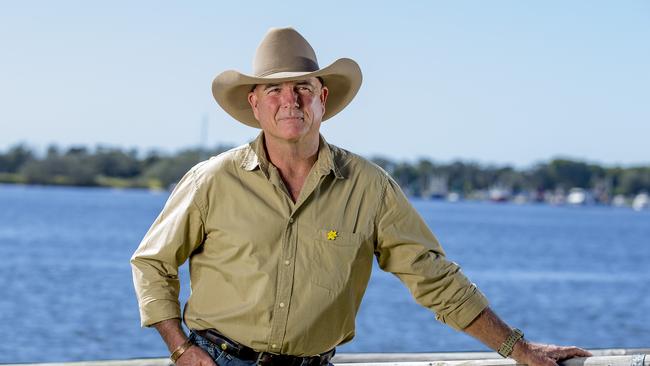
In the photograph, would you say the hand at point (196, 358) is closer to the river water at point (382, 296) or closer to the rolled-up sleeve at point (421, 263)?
the rolled-up sleeve at point (421, 263)

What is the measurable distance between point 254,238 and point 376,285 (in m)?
40.6

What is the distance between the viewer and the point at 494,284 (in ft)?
150

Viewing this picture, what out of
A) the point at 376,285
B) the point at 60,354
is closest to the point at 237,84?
the point at 60,354

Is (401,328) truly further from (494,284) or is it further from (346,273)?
(346,273)

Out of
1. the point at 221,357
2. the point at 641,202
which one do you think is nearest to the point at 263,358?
the point at 221,357

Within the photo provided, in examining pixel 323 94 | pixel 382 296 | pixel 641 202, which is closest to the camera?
pixel 323 94

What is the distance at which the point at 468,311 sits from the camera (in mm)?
3652

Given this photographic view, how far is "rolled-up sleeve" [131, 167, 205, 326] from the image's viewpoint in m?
3.47

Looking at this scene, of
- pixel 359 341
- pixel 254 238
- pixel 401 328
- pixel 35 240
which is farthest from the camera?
pixel 35 240

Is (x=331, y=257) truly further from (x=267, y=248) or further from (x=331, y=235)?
(x=267, y=248)

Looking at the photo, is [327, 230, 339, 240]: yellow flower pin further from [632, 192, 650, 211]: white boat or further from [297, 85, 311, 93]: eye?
[632, 192, 650, 211]: white boat

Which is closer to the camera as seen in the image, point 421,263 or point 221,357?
point 221,357

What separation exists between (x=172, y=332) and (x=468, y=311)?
92 centimetres

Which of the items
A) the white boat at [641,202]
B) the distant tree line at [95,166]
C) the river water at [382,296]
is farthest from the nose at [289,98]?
the white boat at [641,202]
